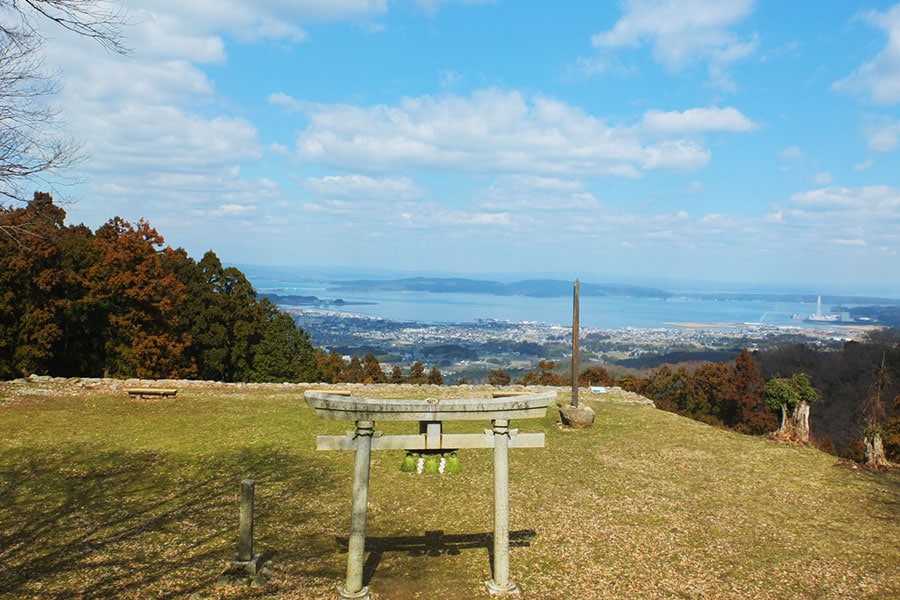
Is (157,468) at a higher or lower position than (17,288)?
lower

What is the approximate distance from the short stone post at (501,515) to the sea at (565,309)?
86.1 meters

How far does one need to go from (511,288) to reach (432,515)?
14385 cm

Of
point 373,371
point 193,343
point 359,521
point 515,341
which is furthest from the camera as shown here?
point 515,341

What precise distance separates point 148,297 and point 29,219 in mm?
14863

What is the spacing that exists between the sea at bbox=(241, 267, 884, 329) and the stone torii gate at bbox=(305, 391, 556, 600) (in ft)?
283

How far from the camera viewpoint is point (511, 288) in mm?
151625

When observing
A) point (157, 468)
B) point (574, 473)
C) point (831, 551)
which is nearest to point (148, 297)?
point (157, 468)

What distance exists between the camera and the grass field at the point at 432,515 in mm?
6820

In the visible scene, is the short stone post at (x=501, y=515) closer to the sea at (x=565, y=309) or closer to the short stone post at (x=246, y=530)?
the short stone post at (x=246, y=530)

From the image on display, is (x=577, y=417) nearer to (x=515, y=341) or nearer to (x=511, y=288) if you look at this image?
(x=515, y=341)

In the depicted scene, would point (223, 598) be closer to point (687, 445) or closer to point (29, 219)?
point (29, 219)

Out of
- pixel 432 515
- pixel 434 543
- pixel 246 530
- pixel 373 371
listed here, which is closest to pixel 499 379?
pixel 373 371

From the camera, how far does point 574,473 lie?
1144 cm

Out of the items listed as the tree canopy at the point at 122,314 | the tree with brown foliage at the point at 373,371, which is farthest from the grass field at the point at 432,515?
the tree with brown foliage at the point at 373,371
